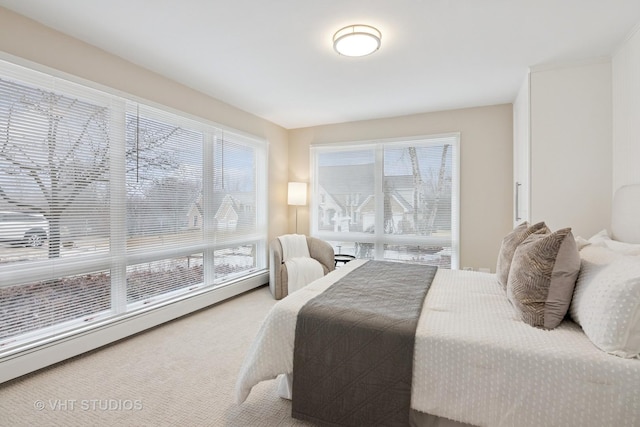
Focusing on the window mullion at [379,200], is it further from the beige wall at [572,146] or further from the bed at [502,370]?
the bed at [502,370]

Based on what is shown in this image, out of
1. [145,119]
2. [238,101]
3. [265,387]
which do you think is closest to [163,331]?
[265,387]

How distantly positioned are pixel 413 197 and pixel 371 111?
1.39 meters

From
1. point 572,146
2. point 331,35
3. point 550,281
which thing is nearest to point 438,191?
→ point 572,146

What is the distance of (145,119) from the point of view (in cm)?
297

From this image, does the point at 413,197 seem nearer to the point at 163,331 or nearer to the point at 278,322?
the point at 278,322

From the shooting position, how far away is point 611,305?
1229 millimetres

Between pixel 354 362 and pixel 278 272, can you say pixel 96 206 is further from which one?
pixel 354 362

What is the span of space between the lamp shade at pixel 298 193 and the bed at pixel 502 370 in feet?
10.7

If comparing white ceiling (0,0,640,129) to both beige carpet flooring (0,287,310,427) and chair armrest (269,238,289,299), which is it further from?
beige carpet flooring (0,287,310,427)

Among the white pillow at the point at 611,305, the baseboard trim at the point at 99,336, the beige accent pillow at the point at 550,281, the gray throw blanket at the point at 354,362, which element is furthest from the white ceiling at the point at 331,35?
the baseboard trim at the point at 99,336

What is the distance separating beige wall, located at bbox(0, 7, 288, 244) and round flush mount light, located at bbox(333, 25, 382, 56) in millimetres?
1884

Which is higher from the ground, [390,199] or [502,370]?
[390,199]

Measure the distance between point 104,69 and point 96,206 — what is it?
1.19 meters

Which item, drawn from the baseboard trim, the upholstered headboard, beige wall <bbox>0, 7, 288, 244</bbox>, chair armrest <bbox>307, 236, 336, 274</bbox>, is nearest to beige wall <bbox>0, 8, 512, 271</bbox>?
beige wall <bbox>0, 7, 288, 244</bbox>
